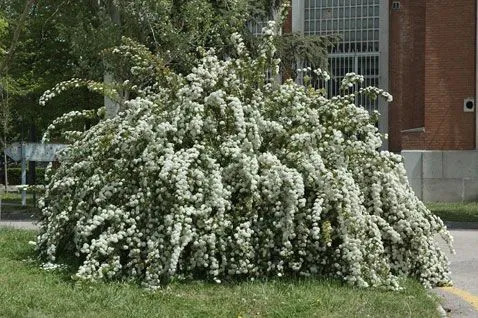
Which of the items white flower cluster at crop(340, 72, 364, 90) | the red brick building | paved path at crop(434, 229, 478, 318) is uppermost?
the red brick building

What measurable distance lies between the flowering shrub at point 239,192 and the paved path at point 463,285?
0.33 m

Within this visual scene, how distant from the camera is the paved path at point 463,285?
8357 mm

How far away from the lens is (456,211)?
2133cm

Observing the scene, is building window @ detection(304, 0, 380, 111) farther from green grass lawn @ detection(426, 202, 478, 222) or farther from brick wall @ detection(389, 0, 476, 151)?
green grass lawn @ detection(426, 202, 478, 222)

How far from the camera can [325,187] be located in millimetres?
8789

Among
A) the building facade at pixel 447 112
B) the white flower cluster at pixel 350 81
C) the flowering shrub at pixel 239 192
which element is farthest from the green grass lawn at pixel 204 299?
the building facade at pixel 447 112

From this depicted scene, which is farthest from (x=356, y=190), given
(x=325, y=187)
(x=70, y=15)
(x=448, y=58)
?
(x=448, y=58)

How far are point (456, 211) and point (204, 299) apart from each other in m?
14.7

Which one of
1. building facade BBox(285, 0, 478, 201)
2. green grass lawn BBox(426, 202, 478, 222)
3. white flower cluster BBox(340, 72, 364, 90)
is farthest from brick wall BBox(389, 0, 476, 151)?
white flower cluster BBox(340, 72, 364, 90)

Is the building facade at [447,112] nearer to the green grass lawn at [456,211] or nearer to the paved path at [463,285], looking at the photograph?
the green grass lawn at [456,211]

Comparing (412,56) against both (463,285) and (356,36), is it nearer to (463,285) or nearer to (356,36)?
(356,36)

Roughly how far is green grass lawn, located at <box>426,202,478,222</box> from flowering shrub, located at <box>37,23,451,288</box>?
10.6m

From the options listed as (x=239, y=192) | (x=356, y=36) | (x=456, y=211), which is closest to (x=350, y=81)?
(x=239, y=192)

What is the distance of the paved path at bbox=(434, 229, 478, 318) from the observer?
836cm
